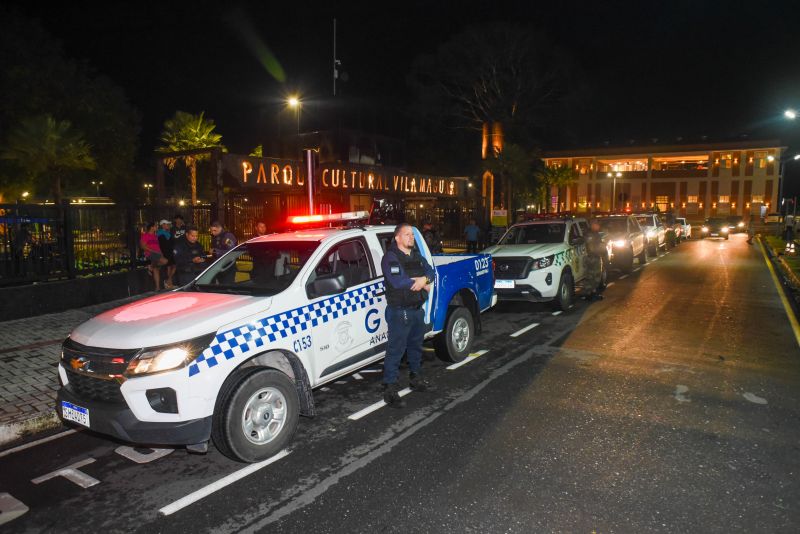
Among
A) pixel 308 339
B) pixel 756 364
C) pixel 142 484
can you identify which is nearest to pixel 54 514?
pixel 142 484

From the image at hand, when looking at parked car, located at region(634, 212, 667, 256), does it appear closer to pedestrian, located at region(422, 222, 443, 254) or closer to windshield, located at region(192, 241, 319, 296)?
pedestrian, located at region(422, 222, 443, 254)

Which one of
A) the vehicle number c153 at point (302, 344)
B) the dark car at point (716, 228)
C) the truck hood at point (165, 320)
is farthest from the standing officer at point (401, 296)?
the dark car at point (716, 228)

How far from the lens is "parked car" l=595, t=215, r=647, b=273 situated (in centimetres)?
1645

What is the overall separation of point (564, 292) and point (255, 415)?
7.36 m

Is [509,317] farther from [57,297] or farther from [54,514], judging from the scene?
[57,297]

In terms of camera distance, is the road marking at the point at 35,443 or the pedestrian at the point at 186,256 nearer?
the road marking at the point at 35,443

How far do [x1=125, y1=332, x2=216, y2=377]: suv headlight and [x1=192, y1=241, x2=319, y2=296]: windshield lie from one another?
115cm

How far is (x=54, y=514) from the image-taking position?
140 inches

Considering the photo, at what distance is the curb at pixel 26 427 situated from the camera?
4.86 metres

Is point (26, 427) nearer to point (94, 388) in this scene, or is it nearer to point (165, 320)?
point (94, 388)

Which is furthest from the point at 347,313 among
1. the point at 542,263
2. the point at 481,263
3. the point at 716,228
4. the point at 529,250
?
the point at 716,228

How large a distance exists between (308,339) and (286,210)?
43.7 ft

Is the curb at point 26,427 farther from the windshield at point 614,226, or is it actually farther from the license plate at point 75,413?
the windshield at point 614,226

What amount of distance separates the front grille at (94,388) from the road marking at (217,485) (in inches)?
31.9
